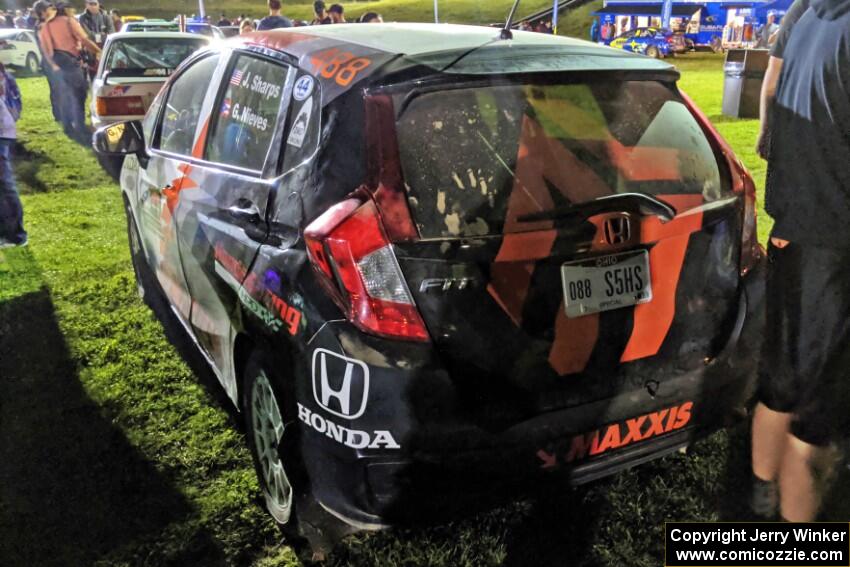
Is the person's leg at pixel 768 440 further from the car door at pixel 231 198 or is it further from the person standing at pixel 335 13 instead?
the person standing at pixel 335 13

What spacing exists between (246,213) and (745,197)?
5.53 ft

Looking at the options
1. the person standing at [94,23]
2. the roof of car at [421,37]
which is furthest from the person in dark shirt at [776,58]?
the person standing at [94,23]

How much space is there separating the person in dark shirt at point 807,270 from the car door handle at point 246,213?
1.76 m

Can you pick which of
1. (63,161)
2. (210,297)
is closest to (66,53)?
(63,161)

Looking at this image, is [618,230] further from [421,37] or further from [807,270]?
[421,37]

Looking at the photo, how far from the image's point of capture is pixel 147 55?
9305mm

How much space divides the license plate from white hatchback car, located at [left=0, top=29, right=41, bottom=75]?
22.3 meters

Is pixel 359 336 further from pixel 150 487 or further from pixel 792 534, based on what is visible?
pixel 792 534

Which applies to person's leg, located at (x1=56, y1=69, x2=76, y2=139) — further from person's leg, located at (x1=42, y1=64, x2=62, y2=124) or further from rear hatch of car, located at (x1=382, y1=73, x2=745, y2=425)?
rear hatch of car, located at (x1=382, y1=73, x2=745, y2=425)

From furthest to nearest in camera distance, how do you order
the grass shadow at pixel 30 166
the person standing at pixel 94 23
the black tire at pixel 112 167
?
the person standing at pixel 94 23, the grass shadow at pixel 30 166, the black tire at pixel 112 167

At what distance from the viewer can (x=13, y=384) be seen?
144 inches

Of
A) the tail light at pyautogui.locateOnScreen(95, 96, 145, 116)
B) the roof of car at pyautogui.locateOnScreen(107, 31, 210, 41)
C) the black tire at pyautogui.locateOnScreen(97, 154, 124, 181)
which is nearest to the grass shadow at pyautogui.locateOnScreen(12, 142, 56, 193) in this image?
the black tire at pyautogui.locateOnScreen(97, 154, 124, 181)

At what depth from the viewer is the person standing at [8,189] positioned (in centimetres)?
555

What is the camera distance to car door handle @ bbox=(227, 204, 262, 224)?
7.83ft
